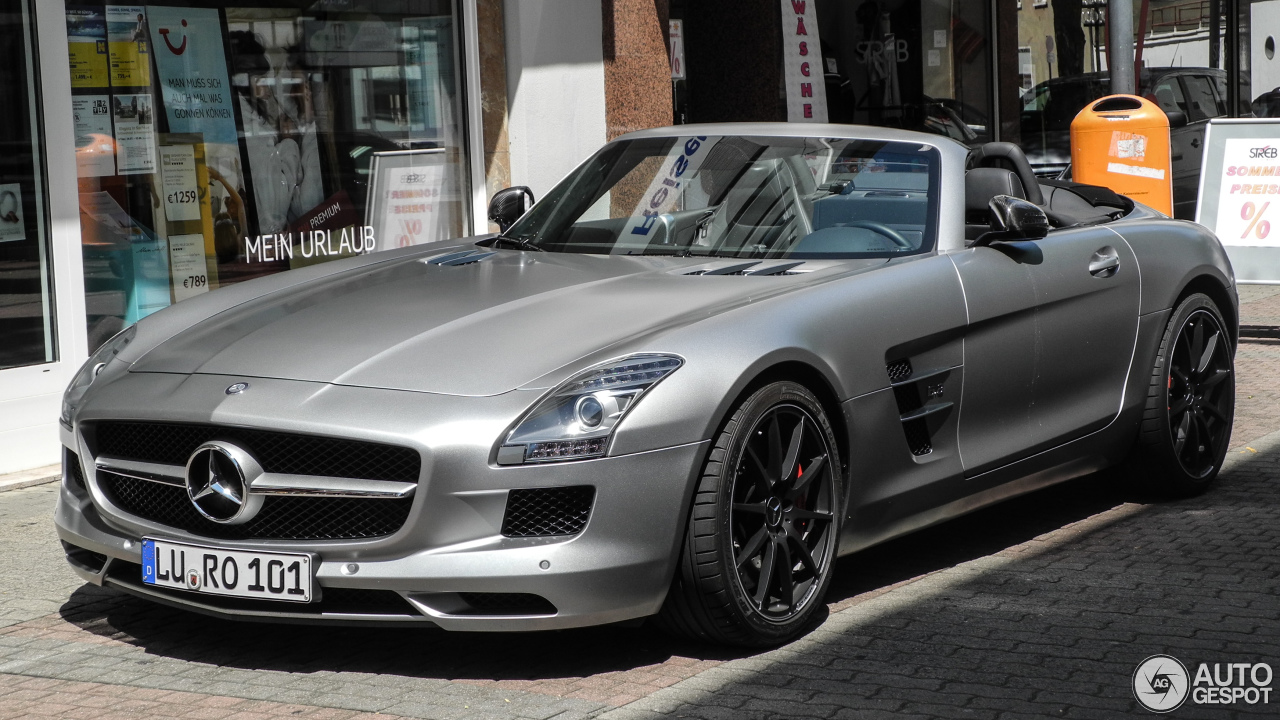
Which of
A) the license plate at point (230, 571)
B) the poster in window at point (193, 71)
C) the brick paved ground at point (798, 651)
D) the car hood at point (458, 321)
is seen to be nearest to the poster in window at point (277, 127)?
the poster in window at point (193, 71)

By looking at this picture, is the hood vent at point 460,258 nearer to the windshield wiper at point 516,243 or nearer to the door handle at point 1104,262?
the windshield wiper at point 516,243

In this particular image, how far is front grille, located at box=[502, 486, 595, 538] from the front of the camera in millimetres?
3715

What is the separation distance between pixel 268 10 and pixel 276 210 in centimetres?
111

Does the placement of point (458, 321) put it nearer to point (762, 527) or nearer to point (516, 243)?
point (762, 527)

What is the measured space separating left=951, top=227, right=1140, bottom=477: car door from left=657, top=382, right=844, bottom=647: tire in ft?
2.40

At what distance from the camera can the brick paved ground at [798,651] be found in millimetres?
3779

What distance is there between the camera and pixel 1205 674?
396 cm

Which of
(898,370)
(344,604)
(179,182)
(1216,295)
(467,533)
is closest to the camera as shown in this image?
(467,533)

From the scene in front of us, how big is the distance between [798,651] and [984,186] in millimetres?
2012

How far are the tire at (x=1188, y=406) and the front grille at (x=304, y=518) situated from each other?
3.17 meters

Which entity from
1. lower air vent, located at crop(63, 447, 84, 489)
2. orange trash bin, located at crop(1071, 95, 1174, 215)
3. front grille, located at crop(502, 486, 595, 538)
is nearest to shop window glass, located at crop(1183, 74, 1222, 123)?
orange trash bin, located at crop(1071, 95, 1174, 215)

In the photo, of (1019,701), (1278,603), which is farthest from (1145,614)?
(1019,701)

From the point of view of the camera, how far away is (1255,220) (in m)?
10.7

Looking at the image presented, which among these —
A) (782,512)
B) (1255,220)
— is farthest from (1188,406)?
(1255,220)
